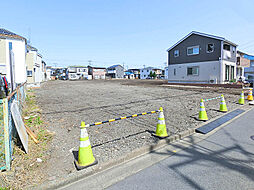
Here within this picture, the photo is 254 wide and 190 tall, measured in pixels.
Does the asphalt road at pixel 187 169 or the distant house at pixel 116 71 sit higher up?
the distant house at pixel 116 71

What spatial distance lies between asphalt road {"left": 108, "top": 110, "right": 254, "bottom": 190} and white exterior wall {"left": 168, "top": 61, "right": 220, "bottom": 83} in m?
19.2

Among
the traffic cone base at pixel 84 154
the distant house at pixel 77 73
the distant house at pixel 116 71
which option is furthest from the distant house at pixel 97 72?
the traffic cone base at pixel 84 154

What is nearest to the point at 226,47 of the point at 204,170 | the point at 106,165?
the point at 204,170

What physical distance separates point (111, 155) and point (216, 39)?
74.8ft

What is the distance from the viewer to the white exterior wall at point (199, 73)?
20.6 meters

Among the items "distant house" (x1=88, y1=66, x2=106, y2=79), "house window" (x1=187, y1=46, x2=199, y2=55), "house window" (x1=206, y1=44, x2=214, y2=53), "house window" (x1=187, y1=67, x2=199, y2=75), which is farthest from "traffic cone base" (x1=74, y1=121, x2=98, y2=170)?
"distant house" (x1=88, y1=66, x2=106, y2=79)

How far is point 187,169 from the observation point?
2912mm

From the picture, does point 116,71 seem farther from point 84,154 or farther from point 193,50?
point 84,154

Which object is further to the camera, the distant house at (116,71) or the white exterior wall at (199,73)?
the distant house at (116,71)

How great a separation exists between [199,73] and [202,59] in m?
2.01

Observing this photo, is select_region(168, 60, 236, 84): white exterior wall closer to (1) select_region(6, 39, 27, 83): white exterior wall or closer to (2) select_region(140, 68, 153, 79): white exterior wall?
(1) select_region(6, 39, 27, 83): white exterior wall

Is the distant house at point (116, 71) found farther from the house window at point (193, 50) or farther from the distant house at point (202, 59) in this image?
the house window at point (193, 50)

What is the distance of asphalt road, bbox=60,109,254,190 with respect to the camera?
8.23 feet

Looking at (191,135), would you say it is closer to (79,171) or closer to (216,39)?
(79,171)
